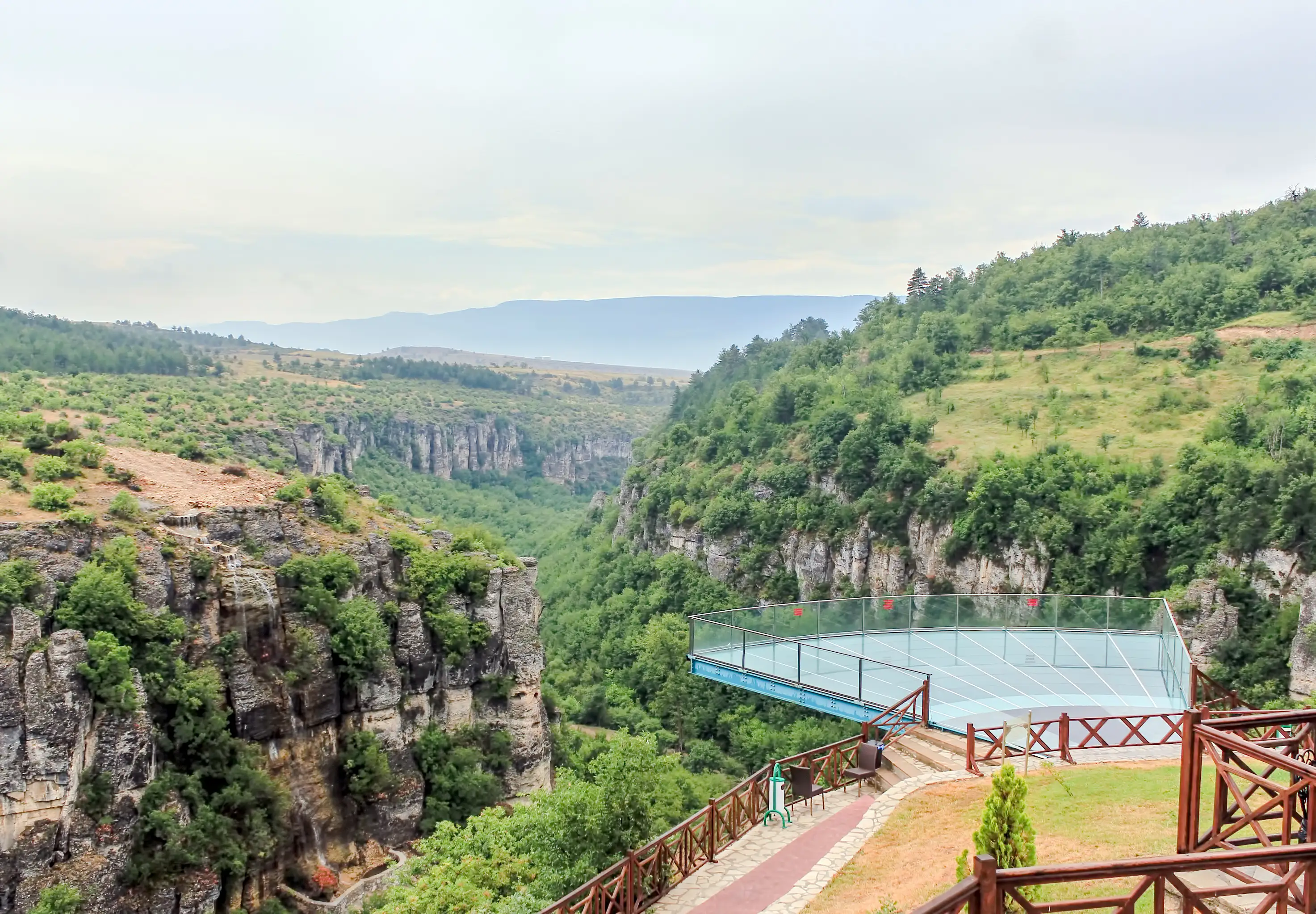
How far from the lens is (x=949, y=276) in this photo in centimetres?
9750

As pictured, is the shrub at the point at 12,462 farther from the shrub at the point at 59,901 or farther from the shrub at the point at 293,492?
the shrub at the point at 59,901

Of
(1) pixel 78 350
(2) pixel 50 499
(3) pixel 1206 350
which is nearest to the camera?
(2) pixel 50 499

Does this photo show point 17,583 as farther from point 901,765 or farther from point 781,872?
point 901,765

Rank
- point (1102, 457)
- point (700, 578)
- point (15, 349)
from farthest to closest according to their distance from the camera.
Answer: point (15, 349) → point (700, 578) → point (1102, 457)

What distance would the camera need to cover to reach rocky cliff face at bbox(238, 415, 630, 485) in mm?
77750

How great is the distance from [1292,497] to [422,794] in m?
33.0

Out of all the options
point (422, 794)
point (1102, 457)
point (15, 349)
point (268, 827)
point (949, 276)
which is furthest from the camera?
point (949, 276)

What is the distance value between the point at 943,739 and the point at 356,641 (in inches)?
780

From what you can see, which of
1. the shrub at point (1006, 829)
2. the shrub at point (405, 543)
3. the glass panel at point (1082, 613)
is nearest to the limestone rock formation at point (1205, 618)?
the glass panel at point (1082, 613)

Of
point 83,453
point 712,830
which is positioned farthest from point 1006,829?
point 83,453

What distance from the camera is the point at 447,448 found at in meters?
117

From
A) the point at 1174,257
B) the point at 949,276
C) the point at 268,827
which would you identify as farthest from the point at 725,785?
the point at 949,276

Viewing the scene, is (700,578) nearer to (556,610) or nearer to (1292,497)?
(556,610)

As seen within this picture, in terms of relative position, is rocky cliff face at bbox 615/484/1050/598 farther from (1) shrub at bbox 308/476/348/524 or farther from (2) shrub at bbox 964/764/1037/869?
(2) shrub at bbox 964/764/1037/869
